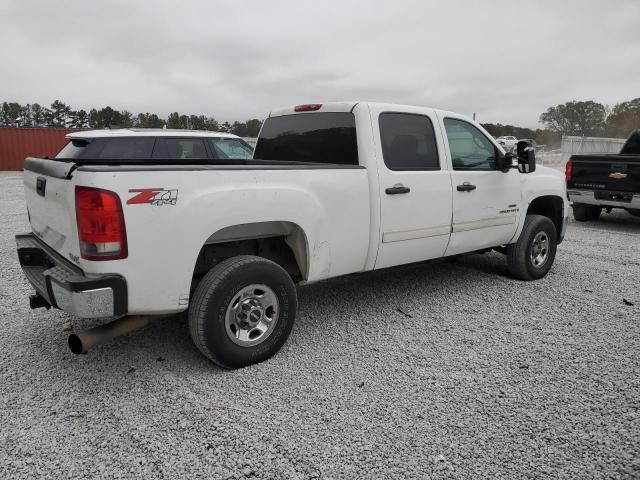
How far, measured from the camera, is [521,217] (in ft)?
17.1

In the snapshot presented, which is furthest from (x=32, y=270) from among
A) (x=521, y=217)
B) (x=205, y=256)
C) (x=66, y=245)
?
(x=521, y=217)

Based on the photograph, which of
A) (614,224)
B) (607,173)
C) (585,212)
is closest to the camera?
(607,173)

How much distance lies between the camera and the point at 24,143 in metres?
24.5

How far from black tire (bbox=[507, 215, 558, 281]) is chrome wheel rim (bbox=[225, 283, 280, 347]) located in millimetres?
3228

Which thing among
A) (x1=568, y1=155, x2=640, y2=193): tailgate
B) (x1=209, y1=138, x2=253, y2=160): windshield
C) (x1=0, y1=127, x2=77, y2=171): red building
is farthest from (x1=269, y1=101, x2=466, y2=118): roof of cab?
(x1=0, y1=127, x2=77, y2=171): red building

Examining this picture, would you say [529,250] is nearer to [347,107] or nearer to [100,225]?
[347,107]

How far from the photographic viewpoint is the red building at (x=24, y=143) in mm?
24062

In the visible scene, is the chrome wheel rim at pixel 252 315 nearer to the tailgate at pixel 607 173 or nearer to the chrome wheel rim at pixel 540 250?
the chrome wheel rim at pixel 540 250

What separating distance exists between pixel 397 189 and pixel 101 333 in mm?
2467

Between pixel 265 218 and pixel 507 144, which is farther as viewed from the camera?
pixel 507 144

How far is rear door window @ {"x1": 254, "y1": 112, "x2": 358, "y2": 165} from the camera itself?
395 centimetres

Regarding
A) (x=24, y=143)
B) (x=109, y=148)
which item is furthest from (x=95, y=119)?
(x=109, y=148)

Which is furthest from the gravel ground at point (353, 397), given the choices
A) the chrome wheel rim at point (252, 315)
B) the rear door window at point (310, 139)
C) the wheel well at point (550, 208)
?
the rear door window at point (310, 139)

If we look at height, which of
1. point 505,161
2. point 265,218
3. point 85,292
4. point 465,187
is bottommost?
point 85,292
